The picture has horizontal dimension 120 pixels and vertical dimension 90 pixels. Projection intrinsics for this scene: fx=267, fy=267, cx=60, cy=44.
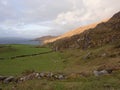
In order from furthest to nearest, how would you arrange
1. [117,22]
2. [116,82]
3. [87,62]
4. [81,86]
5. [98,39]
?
[117,22]
[98,39]
[87,62]
[116,82]
[81,86]

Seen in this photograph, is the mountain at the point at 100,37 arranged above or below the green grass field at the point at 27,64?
above

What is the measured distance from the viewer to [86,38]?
94.8m

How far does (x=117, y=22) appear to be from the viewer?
10400 centimetres

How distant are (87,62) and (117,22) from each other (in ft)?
177

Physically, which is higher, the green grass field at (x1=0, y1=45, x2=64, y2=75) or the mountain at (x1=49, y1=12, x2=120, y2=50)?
the mountain at (x1=49, y1=12, x2=120, y2=50)

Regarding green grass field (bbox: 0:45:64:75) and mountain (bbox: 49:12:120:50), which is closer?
green grass field (bbox: 0:45:64:75)

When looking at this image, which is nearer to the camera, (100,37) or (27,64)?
(27,64)

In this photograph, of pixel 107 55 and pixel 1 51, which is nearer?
pixel 107 55

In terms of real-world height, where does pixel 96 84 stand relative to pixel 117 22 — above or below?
below

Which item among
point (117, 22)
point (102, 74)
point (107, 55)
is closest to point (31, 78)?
point (102, 74)

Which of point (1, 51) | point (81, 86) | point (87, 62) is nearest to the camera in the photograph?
point (81, 86)

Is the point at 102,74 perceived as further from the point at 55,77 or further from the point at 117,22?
the point at 117,22

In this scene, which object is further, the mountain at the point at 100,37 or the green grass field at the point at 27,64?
the mountain at the point at 100,37

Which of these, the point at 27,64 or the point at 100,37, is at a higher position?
the point at 100,37
